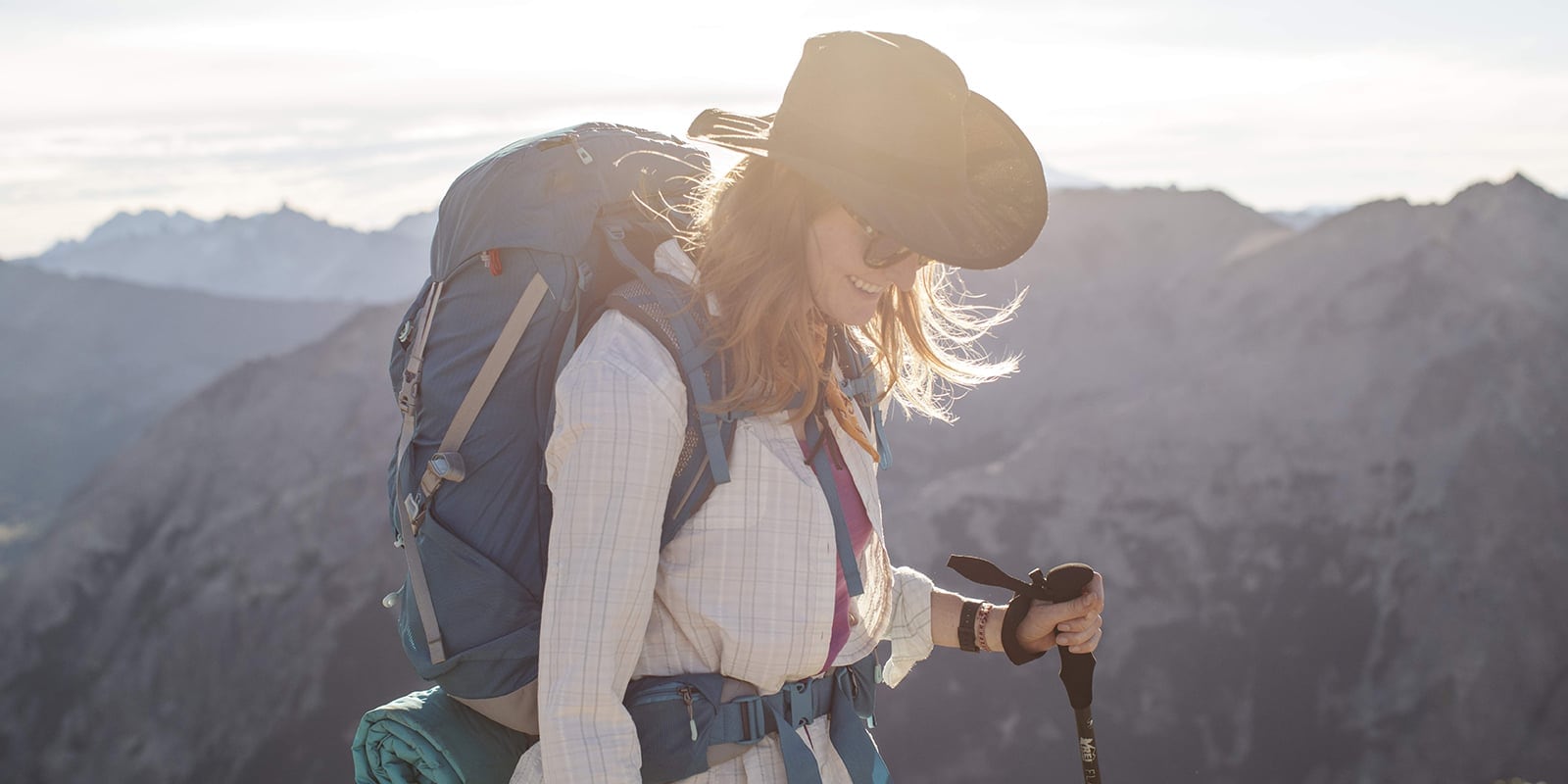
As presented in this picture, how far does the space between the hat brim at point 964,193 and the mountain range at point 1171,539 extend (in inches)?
329

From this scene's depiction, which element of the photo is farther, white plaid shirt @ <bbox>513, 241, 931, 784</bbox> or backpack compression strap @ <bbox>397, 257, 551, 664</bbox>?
backpack compression strap @ <bbox>397, 257, 551, 664</bbox>

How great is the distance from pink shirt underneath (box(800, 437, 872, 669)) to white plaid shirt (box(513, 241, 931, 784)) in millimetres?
20

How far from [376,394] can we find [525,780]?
2375 cm

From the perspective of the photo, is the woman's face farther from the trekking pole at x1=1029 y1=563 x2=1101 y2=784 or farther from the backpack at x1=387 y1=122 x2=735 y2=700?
the trekking pole at x1=1029 y1=563 x2=1101 y2=784

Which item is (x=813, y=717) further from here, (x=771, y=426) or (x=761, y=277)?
(x=761, y=277)

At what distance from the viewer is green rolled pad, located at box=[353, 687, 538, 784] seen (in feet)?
6.68

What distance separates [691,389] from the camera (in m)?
1.78

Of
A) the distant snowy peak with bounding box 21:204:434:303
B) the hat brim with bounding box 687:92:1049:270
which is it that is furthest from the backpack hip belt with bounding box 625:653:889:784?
the distant snowy peak with bounding box 21:204:434:303

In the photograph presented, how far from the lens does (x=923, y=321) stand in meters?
2.25

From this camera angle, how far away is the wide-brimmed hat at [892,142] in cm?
177

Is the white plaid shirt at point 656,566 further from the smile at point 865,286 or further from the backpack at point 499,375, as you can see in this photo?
the smile at point 865,286

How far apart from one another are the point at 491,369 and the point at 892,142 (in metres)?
0.72

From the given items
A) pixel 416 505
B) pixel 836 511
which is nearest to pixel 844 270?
pixel 836 511

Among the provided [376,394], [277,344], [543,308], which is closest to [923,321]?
[543,308]
